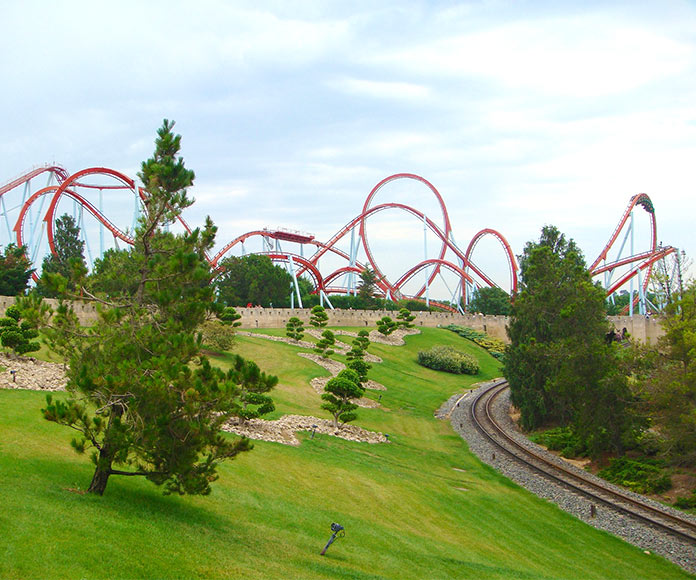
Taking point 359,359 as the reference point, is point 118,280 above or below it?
above

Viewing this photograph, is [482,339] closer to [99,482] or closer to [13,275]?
[13,275]

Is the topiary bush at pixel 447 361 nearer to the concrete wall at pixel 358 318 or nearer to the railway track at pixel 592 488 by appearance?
the concrete wall at pixel 358 318

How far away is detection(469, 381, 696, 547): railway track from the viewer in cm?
1664

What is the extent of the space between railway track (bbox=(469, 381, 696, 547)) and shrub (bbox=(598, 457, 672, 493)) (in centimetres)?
62

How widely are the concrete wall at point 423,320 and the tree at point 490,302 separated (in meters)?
10.4

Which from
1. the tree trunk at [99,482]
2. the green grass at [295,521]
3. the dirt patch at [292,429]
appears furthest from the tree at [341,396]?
the tree trunk at [99,482]

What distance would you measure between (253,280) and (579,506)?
4998 cm

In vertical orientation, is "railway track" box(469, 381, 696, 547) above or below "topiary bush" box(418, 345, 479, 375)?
below

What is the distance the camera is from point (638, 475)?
856 inches

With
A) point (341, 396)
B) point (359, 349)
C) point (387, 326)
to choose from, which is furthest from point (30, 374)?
point (387, 326)

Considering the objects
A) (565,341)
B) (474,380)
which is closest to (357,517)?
(565,341)

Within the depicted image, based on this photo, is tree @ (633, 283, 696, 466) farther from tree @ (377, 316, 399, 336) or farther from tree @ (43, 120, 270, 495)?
tree @ (377, 316, 399, 336)

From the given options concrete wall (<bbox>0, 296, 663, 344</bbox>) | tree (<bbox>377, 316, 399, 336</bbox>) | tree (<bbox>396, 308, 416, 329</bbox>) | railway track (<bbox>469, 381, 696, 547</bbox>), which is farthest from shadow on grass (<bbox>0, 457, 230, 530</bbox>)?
tree (<bbox>396, 308, 416, 329</bbox>)

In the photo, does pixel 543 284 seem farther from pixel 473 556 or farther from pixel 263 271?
pixel 263 271
